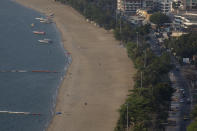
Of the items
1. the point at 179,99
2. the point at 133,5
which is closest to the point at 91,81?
the point at 179,99

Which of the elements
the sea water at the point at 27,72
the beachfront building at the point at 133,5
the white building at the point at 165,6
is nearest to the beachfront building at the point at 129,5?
the beachfront building at the point at 133,5

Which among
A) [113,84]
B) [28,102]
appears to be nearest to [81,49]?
[113,84]

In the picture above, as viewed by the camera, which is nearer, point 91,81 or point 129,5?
point 91,81

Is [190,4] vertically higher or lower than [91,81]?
higher

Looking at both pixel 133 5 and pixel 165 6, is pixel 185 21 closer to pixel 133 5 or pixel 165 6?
pixel 165 6

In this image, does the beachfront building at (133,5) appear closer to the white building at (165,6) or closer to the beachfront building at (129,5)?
the beachfront building at (129,5)

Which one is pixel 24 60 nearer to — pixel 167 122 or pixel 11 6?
pixel 167 122

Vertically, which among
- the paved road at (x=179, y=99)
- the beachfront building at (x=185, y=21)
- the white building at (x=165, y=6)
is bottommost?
the paved road at (x=179, y=99)
